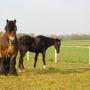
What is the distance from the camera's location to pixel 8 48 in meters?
10.8

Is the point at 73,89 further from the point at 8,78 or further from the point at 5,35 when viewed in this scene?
the point at 5,35

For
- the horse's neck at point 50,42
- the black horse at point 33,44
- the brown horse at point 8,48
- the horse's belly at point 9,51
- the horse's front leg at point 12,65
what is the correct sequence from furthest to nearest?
the horse's neck at point 50,42, the black horse at point 33,44, the horse's front leg at point 12,65, the horse's belly at point 9,51, the brown horse at point 8,48

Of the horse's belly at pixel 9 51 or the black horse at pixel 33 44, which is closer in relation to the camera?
the horse's belly at pixel 9 51

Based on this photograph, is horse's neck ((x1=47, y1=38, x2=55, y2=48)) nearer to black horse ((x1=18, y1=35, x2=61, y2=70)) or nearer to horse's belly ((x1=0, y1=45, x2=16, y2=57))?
black horse ((x1=18, y1=35, x2=61, y2=70))

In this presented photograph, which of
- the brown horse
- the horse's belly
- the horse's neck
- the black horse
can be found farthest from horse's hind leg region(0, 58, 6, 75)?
the horse's neck

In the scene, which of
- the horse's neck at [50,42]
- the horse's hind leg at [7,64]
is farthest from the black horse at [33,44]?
the horse's hind leg at [7,64]

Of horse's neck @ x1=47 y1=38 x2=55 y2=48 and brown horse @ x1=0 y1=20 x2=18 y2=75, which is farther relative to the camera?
horse's neck @ x1=47 y1=38 x2=55 y2=48

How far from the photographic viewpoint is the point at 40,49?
1509cm

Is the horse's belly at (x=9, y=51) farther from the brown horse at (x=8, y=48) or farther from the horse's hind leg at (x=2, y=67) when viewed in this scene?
the horse's hind leg at (x=2, y=67)

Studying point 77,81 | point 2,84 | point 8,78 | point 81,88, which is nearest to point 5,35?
point 8,78

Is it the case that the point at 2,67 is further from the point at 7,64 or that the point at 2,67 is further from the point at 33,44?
the point at 33,44

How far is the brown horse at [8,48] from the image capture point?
10414mm

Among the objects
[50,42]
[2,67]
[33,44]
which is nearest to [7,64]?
[2,67]

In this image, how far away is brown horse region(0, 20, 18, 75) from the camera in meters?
10.4
